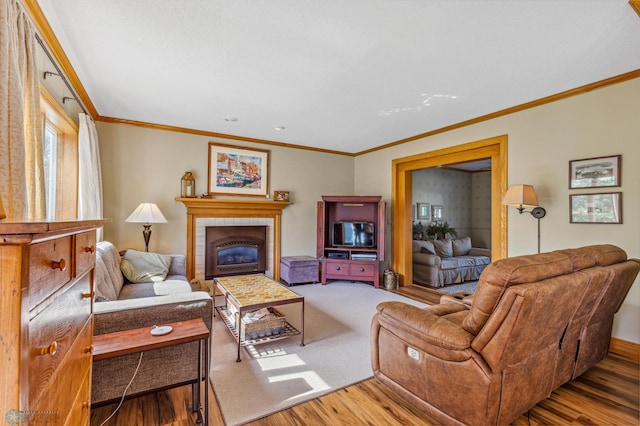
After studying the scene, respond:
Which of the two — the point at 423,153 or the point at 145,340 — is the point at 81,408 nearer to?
the point at 145,340

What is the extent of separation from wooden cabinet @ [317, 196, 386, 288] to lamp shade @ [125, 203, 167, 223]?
2.61 meters

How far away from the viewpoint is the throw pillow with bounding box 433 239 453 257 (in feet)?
19.1

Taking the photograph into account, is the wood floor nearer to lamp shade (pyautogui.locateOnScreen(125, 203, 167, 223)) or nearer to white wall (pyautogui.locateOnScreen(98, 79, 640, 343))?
white wall (pyautogui.locateOnScreen(98, 79, 640, 343))

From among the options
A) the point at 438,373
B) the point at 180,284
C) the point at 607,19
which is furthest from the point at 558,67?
the point at 180,284

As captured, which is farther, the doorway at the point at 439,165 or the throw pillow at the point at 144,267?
the doorway at the point at 439,165

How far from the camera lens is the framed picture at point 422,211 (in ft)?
22.6

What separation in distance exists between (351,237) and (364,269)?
2.14ft

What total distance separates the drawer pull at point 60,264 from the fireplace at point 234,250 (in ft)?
13.9

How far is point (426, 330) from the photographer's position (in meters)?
1.75

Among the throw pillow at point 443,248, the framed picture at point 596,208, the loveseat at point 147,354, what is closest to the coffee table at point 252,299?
the loveseat at point 147,354

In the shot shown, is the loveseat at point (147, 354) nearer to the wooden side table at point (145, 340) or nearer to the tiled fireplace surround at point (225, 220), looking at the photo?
the wooden side table at point (145, 340)

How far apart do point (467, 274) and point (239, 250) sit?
168 inches

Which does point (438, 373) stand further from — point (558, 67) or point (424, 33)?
point (558, 67)

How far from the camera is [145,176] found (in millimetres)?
4461
